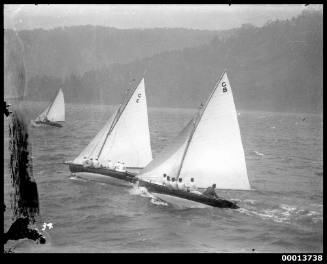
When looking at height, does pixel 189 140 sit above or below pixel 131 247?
above

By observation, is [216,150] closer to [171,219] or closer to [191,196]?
[191,196]

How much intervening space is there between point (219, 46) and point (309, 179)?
3976 inches

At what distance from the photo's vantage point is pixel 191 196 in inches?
1394

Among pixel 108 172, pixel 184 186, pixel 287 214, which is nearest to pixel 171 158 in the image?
pixel 184 186

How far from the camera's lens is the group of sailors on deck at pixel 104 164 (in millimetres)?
44500

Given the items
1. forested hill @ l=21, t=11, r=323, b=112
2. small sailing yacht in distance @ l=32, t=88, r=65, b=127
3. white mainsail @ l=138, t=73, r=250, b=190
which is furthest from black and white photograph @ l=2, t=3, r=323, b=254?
forested hill @ l=21, t=11, r=323, b=112

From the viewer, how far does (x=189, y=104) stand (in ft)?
580

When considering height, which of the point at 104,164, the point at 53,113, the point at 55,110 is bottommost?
the point at 104,164

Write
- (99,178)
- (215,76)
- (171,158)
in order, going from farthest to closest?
(215,76) < (99,178) < (171,158)

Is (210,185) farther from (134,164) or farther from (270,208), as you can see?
(134,164)

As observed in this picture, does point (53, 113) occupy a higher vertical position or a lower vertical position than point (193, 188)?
higher

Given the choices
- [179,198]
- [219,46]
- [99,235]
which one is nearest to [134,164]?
[179,198]

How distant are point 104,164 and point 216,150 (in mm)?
14664

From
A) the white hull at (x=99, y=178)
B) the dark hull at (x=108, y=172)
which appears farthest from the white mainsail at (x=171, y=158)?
the white hull at (x=99, y=178)
